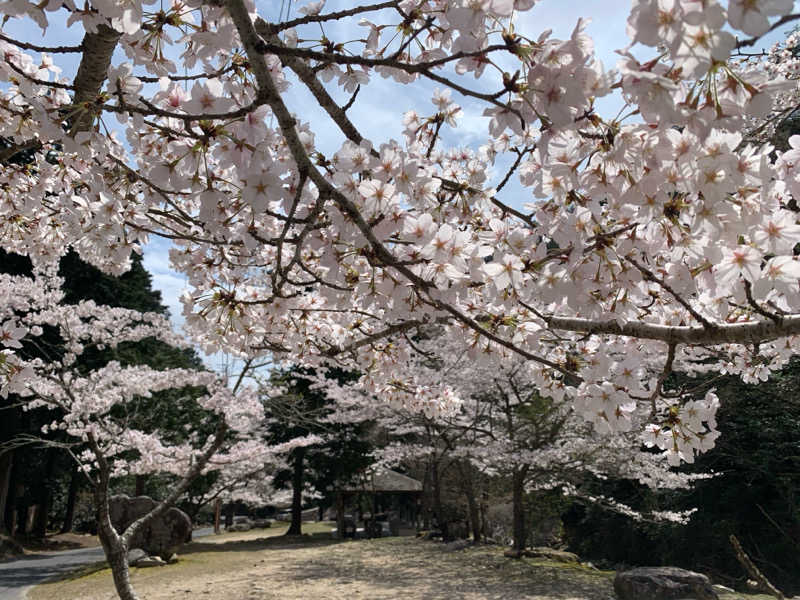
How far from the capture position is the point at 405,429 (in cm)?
1336

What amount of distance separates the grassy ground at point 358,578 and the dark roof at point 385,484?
5656 mm

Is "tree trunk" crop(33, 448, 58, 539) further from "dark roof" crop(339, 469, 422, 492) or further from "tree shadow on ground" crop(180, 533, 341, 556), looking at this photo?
"dark roof" crop(339, 469, 422, 492)

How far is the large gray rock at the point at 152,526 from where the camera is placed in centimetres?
1120

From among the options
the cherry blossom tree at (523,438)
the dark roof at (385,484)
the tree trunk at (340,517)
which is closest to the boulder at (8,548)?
the tree trunk at (340,517)

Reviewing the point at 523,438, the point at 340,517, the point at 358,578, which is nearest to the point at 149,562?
the point at 358,578

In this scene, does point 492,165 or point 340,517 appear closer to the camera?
point 492,165

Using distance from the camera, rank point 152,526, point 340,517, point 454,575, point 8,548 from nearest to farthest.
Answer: point 454,575
point 152,526
point 8,548
point 340,517

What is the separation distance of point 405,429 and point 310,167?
12479 millimetres

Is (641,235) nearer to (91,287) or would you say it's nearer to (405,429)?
(405,429)

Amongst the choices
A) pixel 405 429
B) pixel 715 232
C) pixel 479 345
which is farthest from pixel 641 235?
pixel 405 429

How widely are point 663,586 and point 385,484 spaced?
43.2ft

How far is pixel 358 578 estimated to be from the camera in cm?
865

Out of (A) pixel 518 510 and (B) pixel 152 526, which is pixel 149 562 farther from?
(A) pixel 518 510

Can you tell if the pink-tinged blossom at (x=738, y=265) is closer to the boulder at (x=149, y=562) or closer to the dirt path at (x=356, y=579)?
the dirt path at (x=356, y=579)
